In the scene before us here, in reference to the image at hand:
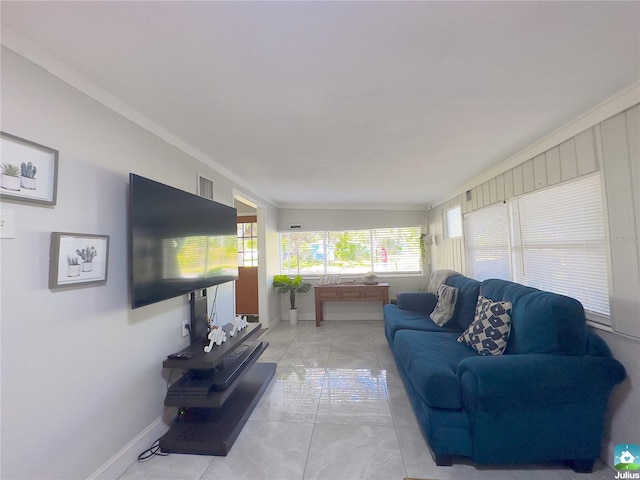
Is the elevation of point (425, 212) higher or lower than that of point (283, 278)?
higher

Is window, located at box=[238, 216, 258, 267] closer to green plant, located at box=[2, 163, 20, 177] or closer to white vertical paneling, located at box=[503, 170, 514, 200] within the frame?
white vertical paneling, located at box=[503, 170, 514, 200]

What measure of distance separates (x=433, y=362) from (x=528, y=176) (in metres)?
1.96

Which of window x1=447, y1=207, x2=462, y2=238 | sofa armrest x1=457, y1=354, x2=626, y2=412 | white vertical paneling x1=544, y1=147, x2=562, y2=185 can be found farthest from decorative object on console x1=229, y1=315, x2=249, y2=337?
window x1=447, y1=207, x2=462, y2=238

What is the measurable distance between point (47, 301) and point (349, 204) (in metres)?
4.58

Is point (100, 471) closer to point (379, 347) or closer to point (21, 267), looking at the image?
point (21, 267)

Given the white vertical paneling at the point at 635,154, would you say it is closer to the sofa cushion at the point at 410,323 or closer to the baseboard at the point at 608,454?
the baseboard at the point at 608,454

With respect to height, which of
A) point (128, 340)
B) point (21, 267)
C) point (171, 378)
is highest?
point (21, 267)

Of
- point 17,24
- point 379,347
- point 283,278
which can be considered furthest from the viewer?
point 283,278

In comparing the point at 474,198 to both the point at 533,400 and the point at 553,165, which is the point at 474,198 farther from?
the point at 533,400

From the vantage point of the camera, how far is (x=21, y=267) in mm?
1170

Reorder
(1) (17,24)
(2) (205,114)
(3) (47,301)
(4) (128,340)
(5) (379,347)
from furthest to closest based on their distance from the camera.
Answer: (5) (379,347) → (2) (205,114) → (4) (128,340) → (3) (47,301) → (1) (17,24)

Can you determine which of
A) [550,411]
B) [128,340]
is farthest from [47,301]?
[550,411]

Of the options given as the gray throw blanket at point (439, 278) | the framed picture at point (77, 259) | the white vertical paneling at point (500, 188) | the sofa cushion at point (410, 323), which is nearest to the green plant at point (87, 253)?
the framed picture at point (77, 259)

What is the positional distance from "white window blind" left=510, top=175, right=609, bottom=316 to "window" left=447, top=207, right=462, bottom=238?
1.28m
